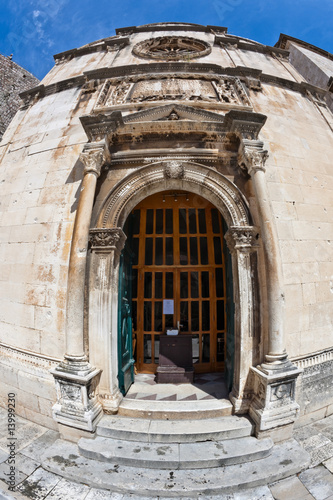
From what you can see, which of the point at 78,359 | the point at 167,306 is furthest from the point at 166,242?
the point at 78,359

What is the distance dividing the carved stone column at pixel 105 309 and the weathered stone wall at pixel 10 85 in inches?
384

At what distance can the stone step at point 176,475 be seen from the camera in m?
2.74

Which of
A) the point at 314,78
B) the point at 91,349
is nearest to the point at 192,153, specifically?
the point at 91,349

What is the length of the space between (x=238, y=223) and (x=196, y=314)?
2.54 m

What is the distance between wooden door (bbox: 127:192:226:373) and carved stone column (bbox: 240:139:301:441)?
5.82 ft

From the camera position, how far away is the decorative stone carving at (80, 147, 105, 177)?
4234 millimetres

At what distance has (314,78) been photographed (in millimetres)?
8781

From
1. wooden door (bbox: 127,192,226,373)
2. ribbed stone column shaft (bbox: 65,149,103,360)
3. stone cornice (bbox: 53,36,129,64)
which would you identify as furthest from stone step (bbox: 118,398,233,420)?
stone cornice (bbox: 53,36,129,64)

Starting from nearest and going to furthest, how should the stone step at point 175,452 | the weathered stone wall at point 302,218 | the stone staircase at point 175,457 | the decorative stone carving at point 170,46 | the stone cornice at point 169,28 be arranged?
the stone staircase at point 175,457, the stone step at point 175,452, the weathered stone wall at point 302,218, the decorative stone carving at point 170,46, the stone cornice at point 169,28

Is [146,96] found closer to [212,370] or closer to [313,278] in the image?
[313,278]

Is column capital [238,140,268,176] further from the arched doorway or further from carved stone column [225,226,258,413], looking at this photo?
carved stone column [225,226,258,413]

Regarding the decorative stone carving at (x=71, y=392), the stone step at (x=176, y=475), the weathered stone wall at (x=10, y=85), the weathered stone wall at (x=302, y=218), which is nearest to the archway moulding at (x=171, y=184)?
the weathered stone wall at (x=302, y=218)

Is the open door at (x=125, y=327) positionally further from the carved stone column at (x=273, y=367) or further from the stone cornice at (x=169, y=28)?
the stone cornice at (x=169, y=28)

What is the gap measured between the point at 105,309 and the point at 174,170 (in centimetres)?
292
